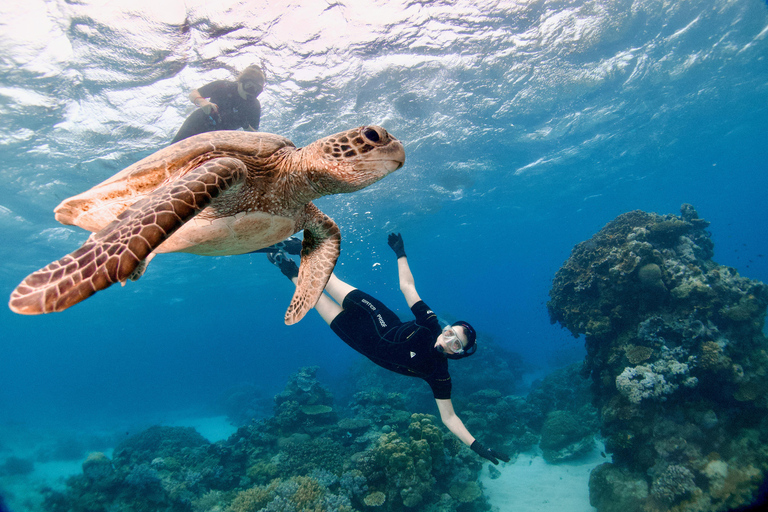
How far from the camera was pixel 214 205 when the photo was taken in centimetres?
254

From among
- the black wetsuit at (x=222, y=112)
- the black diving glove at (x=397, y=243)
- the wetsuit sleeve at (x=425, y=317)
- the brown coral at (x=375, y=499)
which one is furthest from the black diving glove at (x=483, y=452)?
the black wetsuit at (x=222, y=112)

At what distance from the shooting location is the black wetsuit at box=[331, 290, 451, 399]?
16.2 ft

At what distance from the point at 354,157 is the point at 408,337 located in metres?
3.51

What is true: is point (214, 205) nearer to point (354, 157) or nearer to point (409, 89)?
point (354, 157)

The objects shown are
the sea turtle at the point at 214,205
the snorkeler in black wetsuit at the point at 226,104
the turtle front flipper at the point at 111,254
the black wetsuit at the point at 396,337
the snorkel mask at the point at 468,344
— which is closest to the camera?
the turtle front flipper at the point at 111,254

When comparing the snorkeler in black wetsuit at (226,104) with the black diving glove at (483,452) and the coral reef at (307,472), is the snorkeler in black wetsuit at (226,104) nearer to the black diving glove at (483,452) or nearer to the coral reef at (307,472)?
the coral reef at (307,472)

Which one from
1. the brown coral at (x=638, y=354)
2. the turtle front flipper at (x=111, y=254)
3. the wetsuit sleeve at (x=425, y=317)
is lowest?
the turtle front flipper at (x=111, y=254)

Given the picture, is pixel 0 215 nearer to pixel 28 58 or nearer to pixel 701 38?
pixel 28 58

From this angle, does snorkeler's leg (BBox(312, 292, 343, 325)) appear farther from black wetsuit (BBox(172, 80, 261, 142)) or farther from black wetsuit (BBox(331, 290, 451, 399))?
black wetsuit (BBox(172, 80, 261, 142))

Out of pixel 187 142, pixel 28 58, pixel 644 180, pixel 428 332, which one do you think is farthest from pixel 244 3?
pixel 644 180

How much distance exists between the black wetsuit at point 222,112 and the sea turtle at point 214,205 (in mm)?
5124

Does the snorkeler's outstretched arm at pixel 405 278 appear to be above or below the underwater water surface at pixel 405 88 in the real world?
below

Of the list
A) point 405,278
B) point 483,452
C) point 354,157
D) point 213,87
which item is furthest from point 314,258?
point 213,87

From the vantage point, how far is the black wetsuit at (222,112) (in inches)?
280
